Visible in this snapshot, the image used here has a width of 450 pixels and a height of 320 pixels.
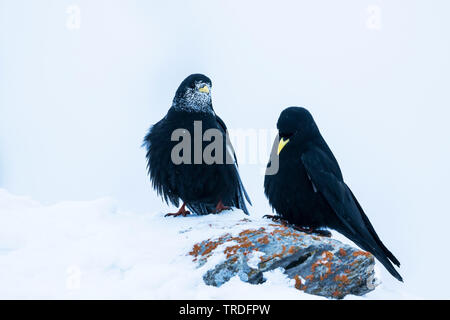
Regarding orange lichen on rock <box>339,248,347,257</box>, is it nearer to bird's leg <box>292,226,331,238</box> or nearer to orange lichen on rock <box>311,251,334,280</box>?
orange lichen on rock <box>311,251,334,280</box>

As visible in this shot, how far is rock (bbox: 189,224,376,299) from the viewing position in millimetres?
4445

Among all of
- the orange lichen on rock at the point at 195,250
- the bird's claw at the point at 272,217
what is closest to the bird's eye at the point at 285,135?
the bird's claw at the point at 272,217

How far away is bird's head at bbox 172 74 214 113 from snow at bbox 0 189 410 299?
4.89 ft

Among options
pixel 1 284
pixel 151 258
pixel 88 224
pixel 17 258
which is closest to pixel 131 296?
pixel 151 258

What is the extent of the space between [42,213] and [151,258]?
216 centimetres

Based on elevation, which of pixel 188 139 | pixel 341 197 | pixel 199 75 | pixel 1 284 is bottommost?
pixel 1 284

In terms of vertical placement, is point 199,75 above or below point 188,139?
above

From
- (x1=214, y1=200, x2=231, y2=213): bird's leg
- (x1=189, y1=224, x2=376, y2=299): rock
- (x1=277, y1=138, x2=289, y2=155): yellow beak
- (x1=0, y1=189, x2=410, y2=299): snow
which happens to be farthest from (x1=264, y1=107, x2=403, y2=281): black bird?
(x1=189, y1=224, x2=376, y2=299): rock

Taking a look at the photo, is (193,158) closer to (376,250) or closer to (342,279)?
(376,250)

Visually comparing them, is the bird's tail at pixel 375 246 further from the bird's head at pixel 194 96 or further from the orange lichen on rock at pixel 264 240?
the bird's head at pixel 194 96

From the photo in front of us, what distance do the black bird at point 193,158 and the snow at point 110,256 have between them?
47 centimetres
